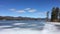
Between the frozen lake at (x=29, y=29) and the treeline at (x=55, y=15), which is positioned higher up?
the treeline at (x=55, y=15)

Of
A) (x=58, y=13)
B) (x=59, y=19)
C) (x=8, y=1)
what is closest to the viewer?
(x=8, y=1)

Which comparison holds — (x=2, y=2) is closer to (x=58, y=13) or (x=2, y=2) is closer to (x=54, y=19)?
(x=54, y=19)

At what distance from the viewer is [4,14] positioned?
7949mm

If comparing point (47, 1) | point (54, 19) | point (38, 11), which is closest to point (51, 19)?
point (54, 19)

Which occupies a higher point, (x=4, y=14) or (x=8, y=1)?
(x=8, y=1)

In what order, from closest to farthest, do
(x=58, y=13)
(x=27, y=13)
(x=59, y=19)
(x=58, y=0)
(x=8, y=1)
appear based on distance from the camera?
(x=58, y=0), (x=8, y=1), (x=27, y=13), (x=59, y=19), (x=58, y=13)

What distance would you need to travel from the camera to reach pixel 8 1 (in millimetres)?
7617

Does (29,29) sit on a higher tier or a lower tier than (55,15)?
lower

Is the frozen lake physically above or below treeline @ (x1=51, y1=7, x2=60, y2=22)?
below

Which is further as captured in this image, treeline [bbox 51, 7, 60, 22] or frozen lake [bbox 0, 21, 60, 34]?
treeline [bbox 51, 7, 60, 22]

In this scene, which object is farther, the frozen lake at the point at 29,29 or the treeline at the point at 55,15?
the treeline at the point at 55,15

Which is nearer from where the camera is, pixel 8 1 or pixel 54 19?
pixel 8 1

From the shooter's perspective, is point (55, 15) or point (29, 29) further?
point (55, 15)

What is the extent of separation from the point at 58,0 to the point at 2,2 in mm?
3680
